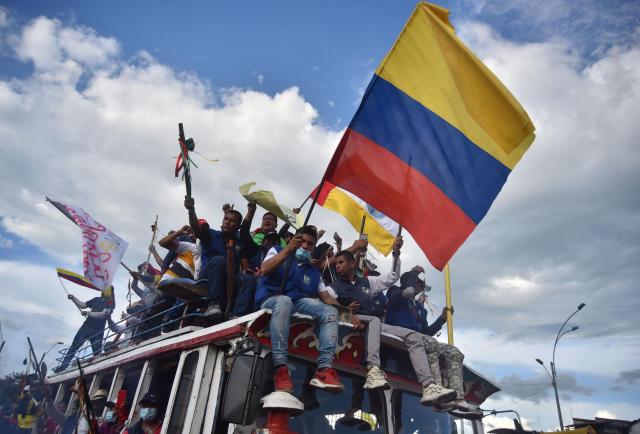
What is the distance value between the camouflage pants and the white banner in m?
6.66

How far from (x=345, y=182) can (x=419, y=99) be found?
4.26ft

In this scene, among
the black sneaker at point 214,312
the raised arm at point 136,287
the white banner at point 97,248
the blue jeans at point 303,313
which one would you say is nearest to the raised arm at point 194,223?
the black sneaker at point 214,312

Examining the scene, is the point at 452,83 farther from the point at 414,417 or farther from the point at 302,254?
the point at 414,417

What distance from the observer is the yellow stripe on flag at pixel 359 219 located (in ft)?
25.4

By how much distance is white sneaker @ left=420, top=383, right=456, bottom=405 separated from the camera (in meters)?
4.16

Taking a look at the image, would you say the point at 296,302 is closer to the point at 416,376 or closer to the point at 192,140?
the point at 416,376

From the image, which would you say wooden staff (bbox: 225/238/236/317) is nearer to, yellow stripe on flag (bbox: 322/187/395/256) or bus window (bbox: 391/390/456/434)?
bus window (bbox: 391/390/456/434)

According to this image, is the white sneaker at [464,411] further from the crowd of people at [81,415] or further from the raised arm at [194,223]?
the raised arm at [194,223]

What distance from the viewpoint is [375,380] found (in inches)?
156

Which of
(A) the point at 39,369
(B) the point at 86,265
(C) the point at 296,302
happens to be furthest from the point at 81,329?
(C) the point at 296,302

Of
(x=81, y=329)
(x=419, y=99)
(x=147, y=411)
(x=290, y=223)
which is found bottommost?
(x=147, y=411)

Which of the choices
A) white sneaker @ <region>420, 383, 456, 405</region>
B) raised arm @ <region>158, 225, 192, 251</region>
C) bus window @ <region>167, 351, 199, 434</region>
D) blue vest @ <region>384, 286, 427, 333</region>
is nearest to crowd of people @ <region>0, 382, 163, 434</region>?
bus window @ <region>167, 351, 199, 434</region>

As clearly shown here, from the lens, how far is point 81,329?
1073 cm

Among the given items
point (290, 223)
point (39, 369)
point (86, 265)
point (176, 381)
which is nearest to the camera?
point (176, 381)
